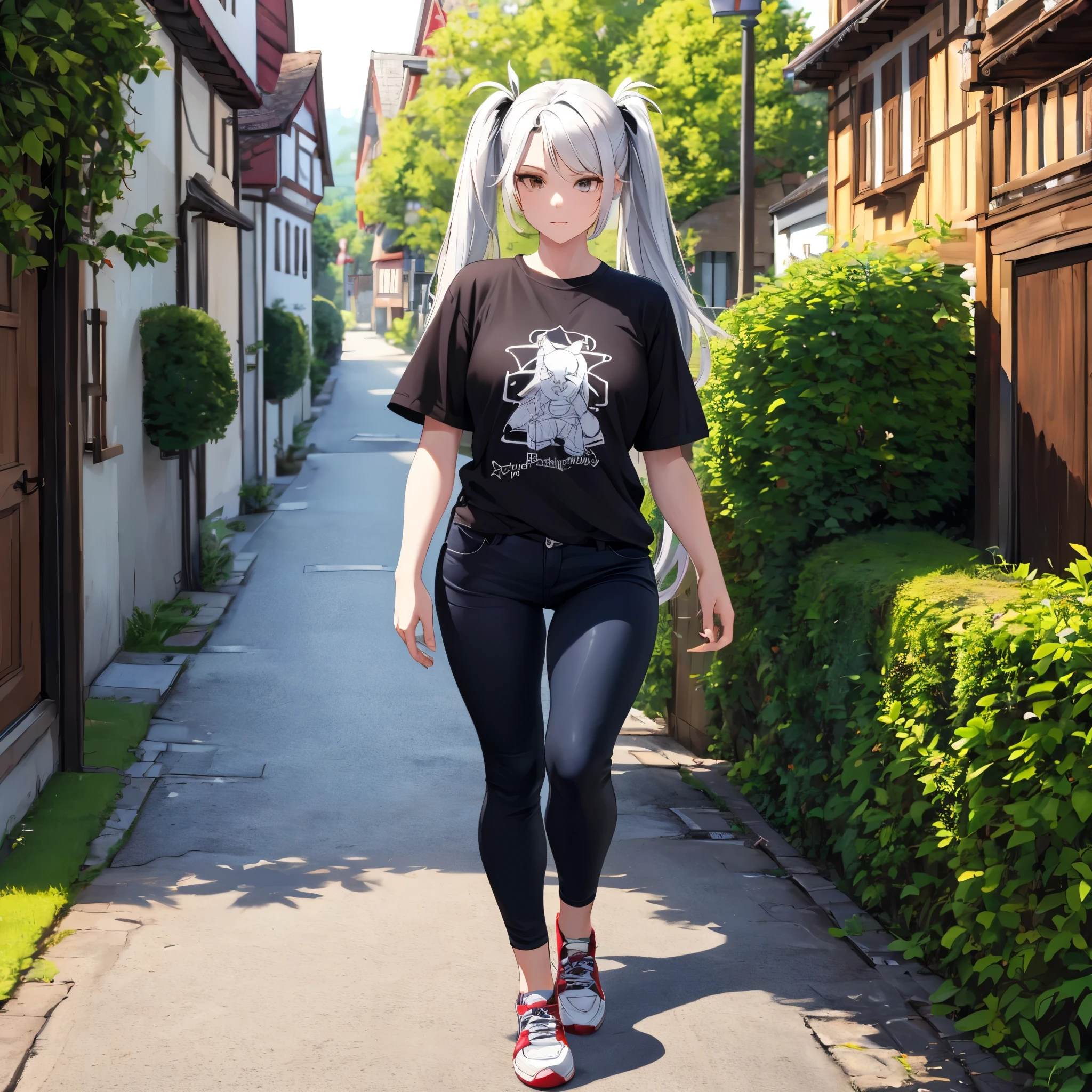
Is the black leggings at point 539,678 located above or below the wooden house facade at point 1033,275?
below

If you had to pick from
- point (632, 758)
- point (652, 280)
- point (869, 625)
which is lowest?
point (632, 758)

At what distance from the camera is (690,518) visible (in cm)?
354

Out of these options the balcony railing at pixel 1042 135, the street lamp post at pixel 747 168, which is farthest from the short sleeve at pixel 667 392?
the street lamp post at pixel 747 168

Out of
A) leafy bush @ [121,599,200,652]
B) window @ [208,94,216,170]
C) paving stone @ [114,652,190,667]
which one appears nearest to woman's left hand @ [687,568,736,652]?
paving stone @ [114,652,190,667]

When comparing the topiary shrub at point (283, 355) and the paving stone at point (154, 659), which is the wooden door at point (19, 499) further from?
the topiary shrub at point (283, 355)

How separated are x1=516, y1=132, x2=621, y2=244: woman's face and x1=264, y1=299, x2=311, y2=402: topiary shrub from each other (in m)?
19.6

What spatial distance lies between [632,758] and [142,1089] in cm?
413

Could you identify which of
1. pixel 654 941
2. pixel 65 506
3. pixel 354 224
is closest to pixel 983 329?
pixel 654 941

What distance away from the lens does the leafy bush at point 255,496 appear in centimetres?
1823

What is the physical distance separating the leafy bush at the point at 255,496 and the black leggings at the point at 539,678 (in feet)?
50.1

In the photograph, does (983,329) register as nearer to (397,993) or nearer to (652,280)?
(652,280)

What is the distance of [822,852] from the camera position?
5285mm

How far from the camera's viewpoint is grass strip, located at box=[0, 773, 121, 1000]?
415 centimetres

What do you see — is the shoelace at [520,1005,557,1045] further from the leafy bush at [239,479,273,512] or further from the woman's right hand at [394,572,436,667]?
the leafy bush at [239,479,273,512]
